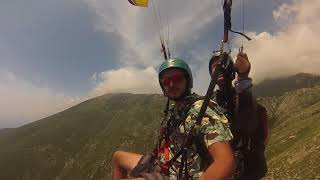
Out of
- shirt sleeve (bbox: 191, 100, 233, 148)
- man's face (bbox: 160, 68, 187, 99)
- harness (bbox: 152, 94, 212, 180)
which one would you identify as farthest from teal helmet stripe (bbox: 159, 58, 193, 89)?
shirt sleeve (bbox: 191, 100, 233, 148)

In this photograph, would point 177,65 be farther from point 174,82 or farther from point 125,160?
point 125,160

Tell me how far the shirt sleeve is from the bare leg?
202cm

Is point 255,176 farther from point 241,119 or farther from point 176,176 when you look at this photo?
point 176,176

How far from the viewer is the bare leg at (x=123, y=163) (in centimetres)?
766

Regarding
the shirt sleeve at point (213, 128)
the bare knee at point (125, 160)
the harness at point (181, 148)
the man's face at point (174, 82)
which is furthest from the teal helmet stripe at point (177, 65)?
the bare knee at point (125, 160)

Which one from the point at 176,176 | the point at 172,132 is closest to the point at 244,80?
the point at 172,132

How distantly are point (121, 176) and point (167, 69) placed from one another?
243 centimetres

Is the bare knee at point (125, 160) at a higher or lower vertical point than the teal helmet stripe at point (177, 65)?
lower

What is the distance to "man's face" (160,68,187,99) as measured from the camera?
275 inches

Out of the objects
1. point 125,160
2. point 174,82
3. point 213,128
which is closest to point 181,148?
point 213,128

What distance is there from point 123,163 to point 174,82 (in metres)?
2.07

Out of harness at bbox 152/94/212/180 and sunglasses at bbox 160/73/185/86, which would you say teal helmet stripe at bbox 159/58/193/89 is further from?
harness at bbox 152/94/212/180

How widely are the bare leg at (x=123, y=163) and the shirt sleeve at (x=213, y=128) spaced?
6.61 feet

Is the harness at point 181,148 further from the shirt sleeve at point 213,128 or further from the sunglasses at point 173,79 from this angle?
the sunglasses at point 173,79
